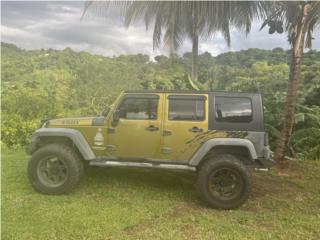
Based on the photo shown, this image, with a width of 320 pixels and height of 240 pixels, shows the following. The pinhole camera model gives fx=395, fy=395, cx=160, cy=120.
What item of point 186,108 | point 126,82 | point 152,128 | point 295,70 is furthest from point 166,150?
point 126,82

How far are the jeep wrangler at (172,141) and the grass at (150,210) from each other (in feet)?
1.27

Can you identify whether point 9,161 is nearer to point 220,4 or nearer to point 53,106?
point 220,4

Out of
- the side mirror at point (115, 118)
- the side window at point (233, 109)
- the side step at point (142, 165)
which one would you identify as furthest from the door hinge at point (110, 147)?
the side window at point (233, 109)

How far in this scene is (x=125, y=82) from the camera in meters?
35.6

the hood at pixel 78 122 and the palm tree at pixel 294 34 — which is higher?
the palm tree at pixel 294 34

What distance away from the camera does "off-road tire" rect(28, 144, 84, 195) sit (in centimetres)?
622

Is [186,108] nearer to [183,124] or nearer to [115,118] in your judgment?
[183,124]

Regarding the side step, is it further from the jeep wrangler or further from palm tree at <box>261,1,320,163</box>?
Answer: palm tree at <box>261,1,320,163</box>

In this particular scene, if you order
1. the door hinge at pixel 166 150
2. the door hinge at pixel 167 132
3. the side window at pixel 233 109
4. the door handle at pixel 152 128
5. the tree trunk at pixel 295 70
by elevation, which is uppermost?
the tree trunk at pixel 295 70

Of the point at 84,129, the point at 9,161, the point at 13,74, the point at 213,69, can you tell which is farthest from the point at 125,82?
the point at 84,129

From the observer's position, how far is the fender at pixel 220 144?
5953 mm

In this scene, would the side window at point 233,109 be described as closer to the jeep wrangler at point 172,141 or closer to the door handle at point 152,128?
the jeep wrangler at point 172,141

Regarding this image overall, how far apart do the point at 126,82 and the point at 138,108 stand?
29.6 meters

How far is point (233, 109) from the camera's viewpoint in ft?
20.2
